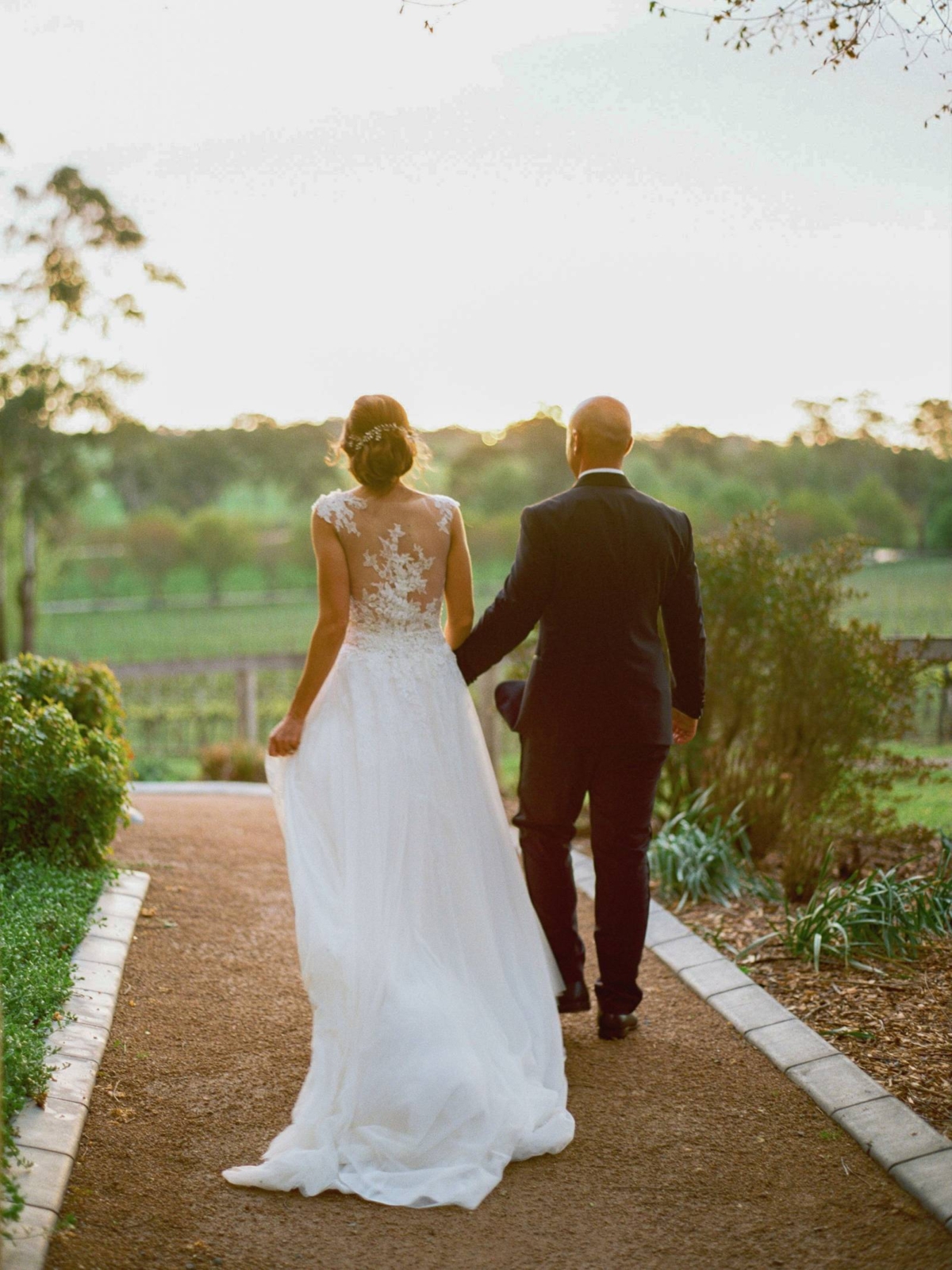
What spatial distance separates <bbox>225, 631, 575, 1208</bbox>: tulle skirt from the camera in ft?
8.90

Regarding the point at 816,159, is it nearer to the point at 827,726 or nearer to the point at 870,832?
the point at 827,726

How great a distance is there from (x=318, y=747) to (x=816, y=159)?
3804 mm

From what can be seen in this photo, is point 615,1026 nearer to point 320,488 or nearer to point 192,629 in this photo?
point 320,488

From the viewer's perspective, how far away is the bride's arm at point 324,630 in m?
3.36

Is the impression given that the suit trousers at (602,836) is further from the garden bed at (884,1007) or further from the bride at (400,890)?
the garden bed at (884,1007)

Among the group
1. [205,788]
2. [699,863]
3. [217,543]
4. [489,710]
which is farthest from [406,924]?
[217,543]

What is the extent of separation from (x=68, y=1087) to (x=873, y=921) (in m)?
2.98

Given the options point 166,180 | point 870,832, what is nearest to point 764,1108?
point 870,832

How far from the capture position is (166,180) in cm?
604

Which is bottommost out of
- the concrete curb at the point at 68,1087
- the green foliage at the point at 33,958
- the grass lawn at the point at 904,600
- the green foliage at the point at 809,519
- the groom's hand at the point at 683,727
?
the concrete curb at the point at 68,1087

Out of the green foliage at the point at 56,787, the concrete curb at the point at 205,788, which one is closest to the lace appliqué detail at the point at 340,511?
the green foliage at the point at 56,787

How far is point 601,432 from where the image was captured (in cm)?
356

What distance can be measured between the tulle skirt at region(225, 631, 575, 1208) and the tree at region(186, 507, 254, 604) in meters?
37.1

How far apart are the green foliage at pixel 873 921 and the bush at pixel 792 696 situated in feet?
4.22
